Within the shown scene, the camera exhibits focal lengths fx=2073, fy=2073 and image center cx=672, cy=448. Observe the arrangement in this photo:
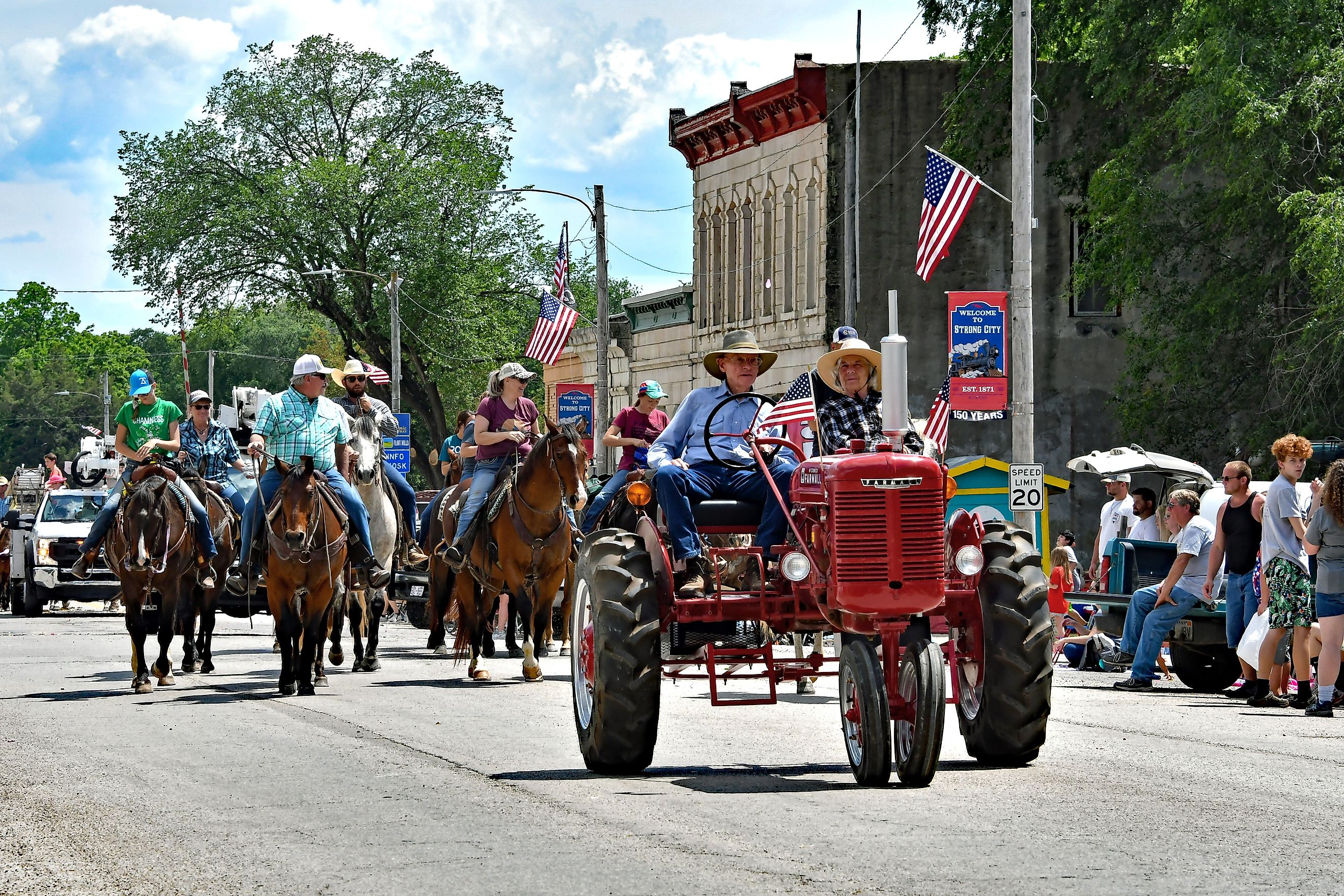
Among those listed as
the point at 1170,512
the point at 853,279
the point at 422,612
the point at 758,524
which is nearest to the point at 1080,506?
the point at 853,279

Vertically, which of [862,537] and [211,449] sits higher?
[211,449]

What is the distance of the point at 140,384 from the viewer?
19469 mm

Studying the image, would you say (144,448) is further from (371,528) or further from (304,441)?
(371,528)

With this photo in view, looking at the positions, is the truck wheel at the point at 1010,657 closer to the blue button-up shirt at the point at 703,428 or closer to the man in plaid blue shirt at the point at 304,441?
the blue button-up shirt at the point at 703,428

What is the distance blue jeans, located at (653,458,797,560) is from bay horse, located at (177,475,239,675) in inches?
297

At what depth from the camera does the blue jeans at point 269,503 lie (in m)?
16.8

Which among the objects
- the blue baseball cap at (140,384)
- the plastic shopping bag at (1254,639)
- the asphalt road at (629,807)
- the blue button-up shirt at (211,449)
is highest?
the blue baseball cap at (140,384)

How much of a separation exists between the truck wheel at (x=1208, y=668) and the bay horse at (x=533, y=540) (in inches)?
221

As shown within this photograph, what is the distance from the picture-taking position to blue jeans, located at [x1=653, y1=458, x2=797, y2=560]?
10984 mm

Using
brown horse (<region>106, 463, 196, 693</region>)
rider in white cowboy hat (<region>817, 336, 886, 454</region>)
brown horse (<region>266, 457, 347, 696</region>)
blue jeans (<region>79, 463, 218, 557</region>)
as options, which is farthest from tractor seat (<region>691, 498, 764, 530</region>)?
blue jeans (<region>79, 463, 218, 557</region>)

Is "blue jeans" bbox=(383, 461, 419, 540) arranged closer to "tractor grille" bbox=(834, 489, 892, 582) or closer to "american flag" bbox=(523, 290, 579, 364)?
"tractor grille" bbox=(834, 489, 892, 582)

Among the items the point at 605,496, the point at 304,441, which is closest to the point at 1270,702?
the point at 605,496

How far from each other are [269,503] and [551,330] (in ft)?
84.7

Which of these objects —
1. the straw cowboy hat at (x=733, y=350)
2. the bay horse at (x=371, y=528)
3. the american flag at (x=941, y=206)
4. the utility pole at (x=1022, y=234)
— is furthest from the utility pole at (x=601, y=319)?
the straw cowboy hat at (x=733, y=350)
